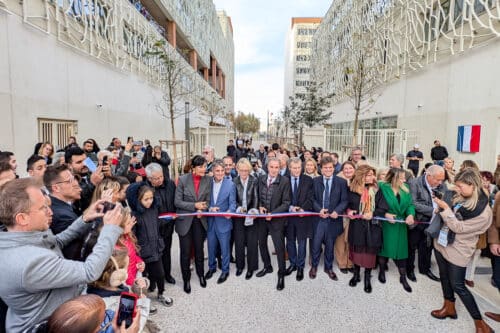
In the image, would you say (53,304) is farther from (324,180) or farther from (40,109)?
(40,109)

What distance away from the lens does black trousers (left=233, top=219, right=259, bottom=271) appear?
4754mm

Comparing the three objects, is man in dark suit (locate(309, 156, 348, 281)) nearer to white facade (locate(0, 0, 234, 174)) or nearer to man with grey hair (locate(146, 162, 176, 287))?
man with grey hair (locate(146, 162, 176, 287))

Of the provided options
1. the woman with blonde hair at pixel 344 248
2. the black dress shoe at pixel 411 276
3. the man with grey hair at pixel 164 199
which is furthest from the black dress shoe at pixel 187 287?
the black dress shoe at pixel 411 276

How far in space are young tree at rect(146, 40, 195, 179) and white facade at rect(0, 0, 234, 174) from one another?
91cm

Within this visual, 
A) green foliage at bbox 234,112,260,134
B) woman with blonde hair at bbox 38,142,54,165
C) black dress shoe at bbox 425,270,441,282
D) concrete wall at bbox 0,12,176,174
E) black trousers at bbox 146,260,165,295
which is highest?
green foliage at bbox 234,112,260,134

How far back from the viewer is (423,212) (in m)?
4.52

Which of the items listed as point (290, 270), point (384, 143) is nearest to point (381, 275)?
point (290, 270)

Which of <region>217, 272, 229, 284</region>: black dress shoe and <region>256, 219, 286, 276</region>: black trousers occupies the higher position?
<region>256, 219, 286, 276</region>: black trousers

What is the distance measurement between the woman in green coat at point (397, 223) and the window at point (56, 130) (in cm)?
961

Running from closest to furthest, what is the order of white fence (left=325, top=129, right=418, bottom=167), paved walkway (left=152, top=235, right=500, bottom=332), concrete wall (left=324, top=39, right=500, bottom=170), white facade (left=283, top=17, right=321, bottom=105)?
paved walkway (left=152, top=235, right=500, bottom=332)
concrete wall (left=324, top=39, right=500, bottom=170)
white fence (left=325, top=129, right=418, bottom=167)
white facade (left=283, top=17, right=321, bottom=105)

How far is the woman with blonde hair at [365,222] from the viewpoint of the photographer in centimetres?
436

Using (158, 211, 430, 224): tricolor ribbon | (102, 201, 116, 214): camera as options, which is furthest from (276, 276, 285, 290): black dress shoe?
(102, 201, 116, 214): camera

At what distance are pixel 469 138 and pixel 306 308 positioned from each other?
35.7 ft

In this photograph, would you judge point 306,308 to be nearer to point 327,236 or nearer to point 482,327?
point 327,236
